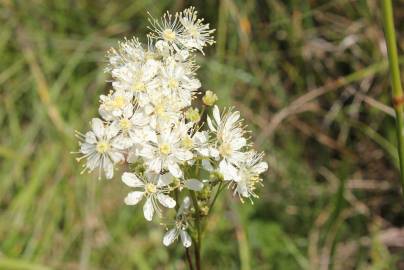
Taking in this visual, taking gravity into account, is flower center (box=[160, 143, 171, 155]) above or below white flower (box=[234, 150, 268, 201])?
below

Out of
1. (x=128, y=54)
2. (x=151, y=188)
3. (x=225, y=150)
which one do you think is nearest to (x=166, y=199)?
(x=151, y=188)

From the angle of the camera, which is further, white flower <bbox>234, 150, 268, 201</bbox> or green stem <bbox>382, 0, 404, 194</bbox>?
white flower <bbox>234, 150, 268, 201</bbox>

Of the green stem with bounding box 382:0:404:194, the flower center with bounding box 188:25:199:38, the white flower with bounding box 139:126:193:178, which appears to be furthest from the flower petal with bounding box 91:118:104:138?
the green stem with bounding box 382:0:404:194

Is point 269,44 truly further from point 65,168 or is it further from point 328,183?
point 65,168

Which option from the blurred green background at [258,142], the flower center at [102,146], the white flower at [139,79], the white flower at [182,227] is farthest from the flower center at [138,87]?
the blurred green background at [258,142]

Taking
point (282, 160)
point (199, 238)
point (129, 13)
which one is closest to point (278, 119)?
point (282, 160)

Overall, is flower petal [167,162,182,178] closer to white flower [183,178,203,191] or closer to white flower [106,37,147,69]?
white flower [183,178,203,191]

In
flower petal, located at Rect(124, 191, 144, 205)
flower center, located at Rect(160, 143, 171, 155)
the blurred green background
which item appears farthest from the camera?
the blurred green background

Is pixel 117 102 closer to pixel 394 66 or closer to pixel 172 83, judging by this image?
pixel 172 83
